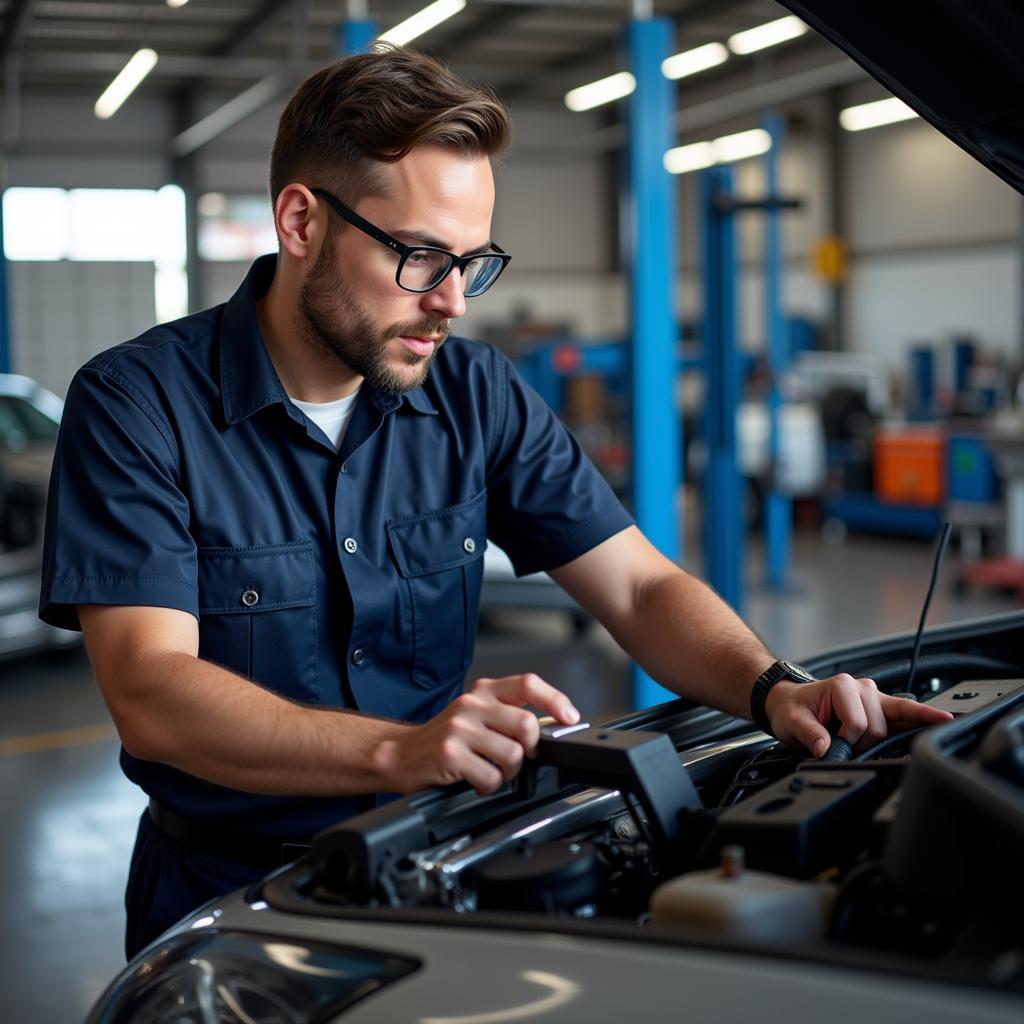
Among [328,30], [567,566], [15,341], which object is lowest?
[567,566]

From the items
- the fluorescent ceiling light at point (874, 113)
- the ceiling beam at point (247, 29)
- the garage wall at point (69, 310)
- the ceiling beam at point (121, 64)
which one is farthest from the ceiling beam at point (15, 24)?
the fluorescent ceiling light at point (874, 113)

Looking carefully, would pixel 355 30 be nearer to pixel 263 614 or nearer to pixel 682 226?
pixel 263 614

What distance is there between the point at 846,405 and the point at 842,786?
10124 mm

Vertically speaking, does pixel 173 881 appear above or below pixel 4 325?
below

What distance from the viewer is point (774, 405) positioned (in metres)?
7.78

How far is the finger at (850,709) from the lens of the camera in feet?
4.34

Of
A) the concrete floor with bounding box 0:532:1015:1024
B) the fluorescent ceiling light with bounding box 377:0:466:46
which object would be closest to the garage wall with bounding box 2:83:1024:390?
the fluorescent ceiling light with bounding box 377:0:466:46

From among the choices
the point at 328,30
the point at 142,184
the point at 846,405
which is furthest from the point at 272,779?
the point at 142,184

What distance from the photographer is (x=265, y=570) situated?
154 cm

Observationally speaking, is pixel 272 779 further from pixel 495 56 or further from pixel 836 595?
pixel 495 56

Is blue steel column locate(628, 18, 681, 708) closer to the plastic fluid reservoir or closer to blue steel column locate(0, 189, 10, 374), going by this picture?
the plastic fluid reservoir

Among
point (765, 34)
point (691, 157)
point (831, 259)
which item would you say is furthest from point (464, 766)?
point (691, 157)

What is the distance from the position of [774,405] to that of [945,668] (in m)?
6.22

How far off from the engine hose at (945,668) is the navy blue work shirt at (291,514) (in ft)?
1.35
